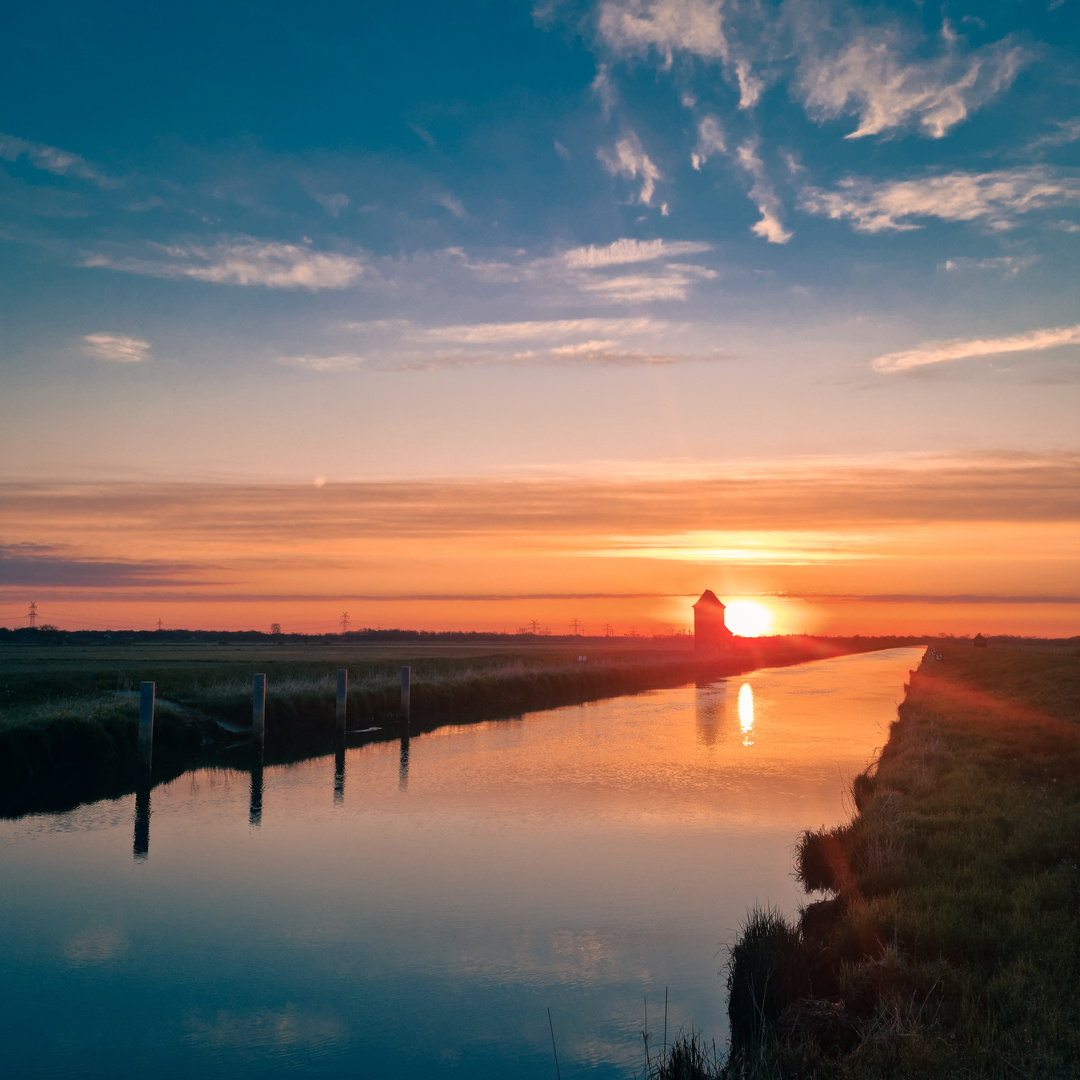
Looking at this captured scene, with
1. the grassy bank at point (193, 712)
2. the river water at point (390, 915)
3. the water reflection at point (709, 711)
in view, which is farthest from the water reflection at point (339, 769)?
the water reflection at point (709, 711)

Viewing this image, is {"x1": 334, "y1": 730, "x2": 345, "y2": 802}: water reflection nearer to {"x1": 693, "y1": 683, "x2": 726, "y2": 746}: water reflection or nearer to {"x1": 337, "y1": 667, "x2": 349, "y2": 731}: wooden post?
{"x1": 337, "y1": 667, "x2": 349, "y2": 731}: wooden post

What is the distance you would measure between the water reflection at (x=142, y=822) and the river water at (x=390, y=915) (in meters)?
0.07

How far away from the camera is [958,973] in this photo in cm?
673

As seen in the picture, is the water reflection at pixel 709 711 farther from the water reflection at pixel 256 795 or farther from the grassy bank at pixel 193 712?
the water reflection at pixel 256 795

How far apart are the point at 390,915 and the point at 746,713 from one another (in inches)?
1023

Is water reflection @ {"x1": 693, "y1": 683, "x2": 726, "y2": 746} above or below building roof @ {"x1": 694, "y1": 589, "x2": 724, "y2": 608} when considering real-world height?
below

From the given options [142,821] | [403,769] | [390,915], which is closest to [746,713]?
[403,769]

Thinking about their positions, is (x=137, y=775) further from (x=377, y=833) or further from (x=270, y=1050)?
(x=270, y=1050)

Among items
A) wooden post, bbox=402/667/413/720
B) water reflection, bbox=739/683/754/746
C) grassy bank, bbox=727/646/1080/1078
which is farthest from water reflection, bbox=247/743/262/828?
water reflection, bbox=739/683/754/746

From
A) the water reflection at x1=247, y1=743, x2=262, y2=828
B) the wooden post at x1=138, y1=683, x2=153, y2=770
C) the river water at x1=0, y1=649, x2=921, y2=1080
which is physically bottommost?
the river water at x1=0, y1=649, x2=921, y2=1080

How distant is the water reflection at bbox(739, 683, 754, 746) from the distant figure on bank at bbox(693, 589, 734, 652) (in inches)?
1180

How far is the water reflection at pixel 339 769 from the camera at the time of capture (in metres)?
18.1

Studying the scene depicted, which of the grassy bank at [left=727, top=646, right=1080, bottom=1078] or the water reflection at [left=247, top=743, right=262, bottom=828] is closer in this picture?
the grassy bank at [left=727, top=646, right=1080, bottom=1078]

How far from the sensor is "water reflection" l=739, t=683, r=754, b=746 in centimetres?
2719
